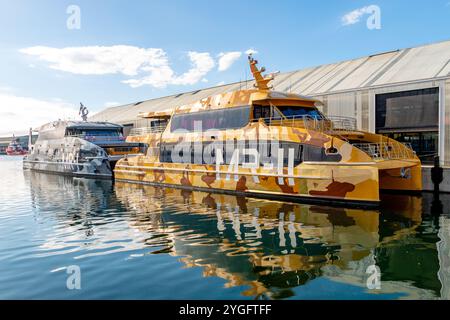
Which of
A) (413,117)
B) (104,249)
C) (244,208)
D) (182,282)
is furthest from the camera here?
(413,117)

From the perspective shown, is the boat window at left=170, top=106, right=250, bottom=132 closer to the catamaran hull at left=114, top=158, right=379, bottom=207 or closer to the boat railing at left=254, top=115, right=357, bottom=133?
the boat railing at left=254, top=115, right=357, bottom=133

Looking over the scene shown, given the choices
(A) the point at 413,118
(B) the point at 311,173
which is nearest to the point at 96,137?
(B) the point at 311,173

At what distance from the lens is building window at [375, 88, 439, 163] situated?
834 inches

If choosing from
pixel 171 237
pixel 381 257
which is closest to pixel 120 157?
pixel 171 237

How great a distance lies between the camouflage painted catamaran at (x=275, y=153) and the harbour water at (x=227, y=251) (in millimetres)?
1018

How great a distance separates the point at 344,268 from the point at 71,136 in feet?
95.2

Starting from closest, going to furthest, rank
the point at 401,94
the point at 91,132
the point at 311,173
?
the point at 311,173 → the point at 401,94 → the point at 91,132

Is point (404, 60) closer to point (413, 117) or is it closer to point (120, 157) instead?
point (413, 117)

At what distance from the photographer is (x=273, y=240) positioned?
975 centimetres

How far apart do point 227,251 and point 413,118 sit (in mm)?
18815

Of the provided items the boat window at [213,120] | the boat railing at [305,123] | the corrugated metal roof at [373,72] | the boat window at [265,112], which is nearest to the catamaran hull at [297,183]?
the boat railing at [305,123]

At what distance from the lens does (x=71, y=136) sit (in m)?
31.0

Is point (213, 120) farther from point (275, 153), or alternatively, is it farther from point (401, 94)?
point (401, 94)
